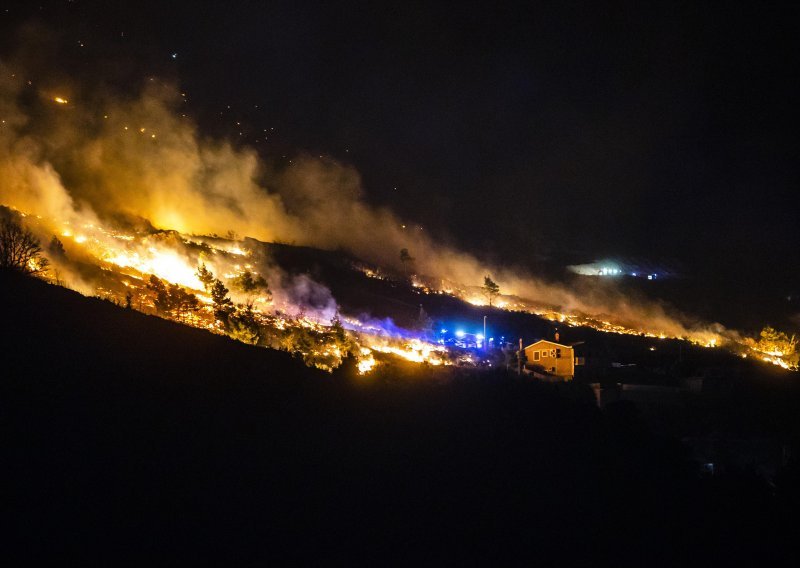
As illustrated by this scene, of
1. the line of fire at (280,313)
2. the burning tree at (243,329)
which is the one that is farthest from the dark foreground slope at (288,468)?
the burning tree at (243,329)

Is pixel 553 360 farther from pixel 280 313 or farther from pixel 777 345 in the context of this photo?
pixel 777 345

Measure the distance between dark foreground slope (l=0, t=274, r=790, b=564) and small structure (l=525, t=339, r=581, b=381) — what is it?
2472 centimetres

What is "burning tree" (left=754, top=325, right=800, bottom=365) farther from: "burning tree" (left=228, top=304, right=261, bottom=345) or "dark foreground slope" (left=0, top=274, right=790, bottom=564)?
"dark foreground slope" (left=0, top=274, right=790, bottom=564)

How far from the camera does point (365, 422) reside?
10117 millimetres

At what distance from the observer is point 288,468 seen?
758 cm

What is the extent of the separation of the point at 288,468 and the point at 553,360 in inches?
1309

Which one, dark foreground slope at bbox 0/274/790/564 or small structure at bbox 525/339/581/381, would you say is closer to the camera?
dark foreground slope at bbox 0/274/790/564

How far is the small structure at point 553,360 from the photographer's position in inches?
1495

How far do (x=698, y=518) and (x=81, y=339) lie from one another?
11.0 metres

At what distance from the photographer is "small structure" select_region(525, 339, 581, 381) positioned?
125 feet

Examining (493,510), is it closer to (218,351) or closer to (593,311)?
(218,351)

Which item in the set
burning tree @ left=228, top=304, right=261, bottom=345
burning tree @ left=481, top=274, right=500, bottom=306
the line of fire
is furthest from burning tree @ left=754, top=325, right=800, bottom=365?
burning tree @ left=228, top=304, right=261, bottom=345

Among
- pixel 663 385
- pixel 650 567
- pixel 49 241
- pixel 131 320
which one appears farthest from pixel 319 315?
pixel 650 567

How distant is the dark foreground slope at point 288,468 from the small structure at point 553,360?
2472 centimetres
